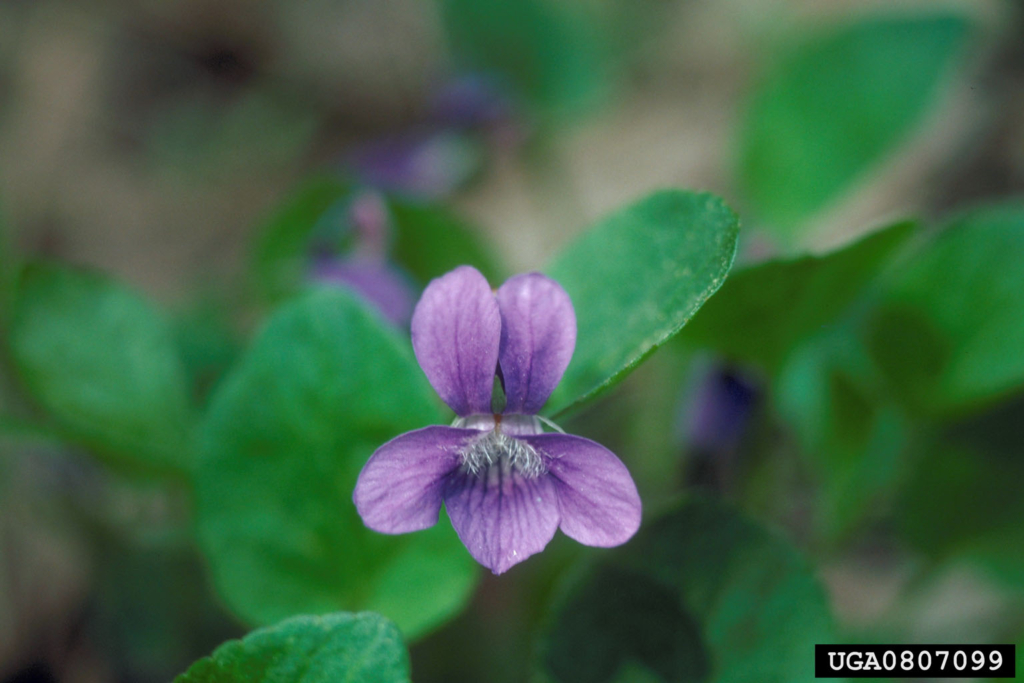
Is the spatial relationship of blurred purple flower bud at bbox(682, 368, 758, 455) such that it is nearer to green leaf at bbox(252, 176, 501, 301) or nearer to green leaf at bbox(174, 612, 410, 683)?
green leaf at bbox(252, 176, 501, 301)

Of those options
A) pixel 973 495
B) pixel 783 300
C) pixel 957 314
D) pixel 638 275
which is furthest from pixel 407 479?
pixel 973 495

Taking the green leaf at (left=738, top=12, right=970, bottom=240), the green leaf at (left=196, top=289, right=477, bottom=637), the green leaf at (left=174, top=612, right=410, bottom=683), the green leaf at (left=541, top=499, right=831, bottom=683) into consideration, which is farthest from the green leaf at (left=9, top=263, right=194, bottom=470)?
the green leaf at (left=738, top=12, right=970, bottom=240)

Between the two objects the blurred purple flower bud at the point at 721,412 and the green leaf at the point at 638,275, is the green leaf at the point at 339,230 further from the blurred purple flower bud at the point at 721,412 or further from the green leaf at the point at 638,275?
the green leaf at the point at 638,275

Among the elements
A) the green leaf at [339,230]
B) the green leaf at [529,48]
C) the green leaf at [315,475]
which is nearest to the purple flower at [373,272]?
the green leaf at [339,230]

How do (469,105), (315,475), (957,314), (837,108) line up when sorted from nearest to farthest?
(315,475)
(957,314)
(837,108)
(469,105)

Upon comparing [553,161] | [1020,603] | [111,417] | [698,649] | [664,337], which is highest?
[553,161]

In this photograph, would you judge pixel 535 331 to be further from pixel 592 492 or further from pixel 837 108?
pixel 837 108

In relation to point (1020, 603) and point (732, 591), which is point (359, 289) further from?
point (1020, 603)

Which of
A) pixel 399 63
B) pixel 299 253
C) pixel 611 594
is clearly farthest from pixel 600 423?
pixel 399 63
